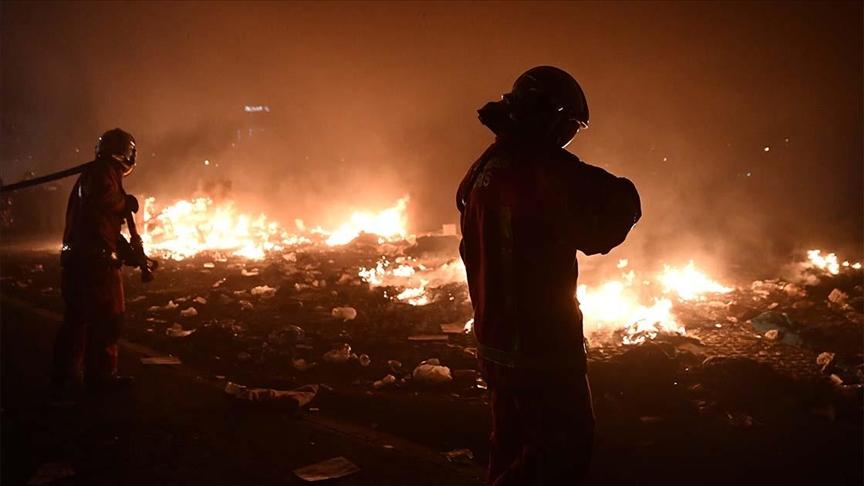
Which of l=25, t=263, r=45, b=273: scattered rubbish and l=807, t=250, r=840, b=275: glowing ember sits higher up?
l=25, t=263, r=45, b=273: scattered rubbish

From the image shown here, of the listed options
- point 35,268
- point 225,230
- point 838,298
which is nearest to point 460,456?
point 838,298

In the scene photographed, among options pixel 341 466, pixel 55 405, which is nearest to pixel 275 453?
pixel 341 466

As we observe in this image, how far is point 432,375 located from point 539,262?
3.25 metres

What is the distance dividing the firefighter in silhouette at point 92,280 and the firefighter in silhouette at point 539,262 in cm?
377

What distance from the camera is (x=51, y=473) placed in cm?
321

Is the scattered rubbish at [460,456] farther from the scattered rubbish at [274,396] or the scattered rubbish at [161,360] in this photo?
the scattered rubbish at [161,360]

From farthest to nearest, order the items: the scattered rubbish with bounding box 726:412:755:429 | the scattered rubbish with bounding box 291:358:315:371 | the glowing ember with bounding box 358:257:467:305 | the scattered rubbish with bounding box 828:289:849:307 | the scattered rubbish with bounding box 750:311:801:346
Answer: the glowing ember with bounding box 358:257:467:305 → the scattered rubbish with bounding box 828:289:849:307 → the scattered rubbish with bounding box 750:311:801:346 → the scattered rubbish with bounding box 291:358:315:371 → the scattered rubbish with bounding box 726:412:755:429

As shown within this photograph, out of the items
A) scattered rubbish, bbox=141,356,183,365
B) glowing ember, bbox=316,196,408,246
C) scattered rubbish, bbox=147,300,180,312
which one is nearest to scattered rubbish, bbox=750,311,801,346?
scattered rubbish, bbox=141,356,183,365

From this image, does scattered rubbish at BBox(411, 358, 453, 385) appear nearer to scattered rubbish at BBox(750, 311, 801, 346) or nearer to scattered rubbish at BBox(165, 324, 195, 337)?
scattered rubbish at BBox(165, 324, 195, 337)

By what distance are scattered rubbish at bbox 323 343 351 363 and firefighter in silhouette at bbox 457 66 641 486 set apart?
3.68 metres

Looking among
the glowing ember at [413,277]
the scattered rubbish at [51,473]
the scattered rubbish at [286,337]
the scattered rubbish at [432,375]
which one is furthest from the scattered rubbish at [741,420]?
the glowing ember at [413,277]

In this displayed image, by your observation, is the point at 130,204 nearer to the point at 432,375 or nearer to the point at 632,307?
the point at 432,375

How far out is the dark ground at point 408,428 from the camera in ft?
11.0

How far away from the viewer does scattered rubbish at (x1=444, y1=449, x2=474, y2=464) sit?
349 centimetres
